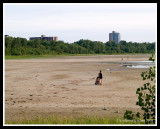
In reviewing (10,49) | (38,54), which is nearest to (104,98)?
(10,49)

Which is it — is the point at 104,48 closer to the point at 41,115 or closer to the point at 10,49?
the point at 10,49

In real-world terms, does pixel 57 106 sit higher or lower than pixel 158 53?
lower

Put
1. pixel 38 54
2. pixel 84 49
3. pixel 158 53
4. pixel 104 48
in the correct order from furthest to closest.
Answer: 1. pixel 104 48
2. pixel 84 49
3. pixel 38 54
4. pixel 158 53

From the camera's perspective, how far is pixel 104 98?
16766mm

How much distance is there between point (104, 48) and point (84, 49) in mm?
16094

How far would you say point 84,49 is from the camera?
150 metres

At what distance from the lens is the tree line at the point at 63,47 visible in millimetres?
111688

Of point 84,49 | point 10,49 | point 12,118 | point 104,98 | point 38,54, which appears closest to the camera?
point 12,118

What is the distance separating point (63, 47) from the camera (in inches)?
5487

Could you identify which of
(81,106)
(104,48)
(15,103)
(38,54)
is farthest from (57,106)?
(104,48)

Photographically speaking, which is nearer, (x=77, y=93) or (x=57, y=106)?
(x=57, y=106)

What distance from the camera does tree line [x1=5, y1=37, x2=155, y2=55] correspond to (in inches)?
4397

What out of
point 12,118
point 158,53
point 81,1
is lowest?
point 12,118

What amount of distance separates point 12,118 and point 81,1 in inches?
318
